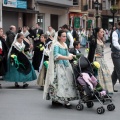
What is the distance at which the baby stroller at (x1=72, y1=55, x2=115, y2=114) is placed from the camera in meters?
8.08

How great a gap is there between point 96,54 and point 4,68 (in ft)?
9.92

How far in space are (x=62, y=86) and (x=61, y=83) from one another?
0.21 feet

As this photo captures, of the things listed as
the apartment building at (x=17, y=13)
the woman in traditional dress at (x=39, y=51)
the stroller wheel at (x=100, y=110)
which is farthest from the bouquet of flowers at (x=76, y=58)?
the apartment building at (x=17, y=13)

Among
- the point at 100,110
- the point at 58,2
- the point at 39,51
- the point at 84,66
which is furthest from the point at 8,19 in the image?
the point at 100,110

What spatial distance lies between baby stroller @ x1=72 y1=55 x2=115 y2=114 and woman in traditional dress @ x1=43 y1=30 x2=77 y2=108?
0.61 feet

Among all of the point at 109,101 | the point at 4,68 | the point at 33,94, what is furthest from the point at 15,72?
the point at 109,101

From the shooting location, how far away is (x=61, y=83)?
8.36 meters

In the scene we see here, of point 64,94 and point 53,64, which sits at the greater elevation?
point 53,64

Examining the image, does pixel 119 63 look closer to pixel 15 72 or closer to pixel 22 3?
pixel 15 72

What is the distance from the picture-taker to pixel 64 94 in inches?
328

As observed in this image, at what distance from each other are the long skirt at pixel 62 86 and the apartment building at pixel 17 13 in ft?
71.2

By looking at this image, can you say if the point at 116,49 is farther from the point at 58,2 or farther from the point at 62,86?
the point at 58,2

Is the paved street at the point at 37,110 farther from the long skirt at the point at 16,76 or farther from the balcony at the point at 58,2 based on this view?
the balcony at the point at 58,2

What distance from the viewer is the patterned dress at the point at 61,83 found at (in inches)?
328
